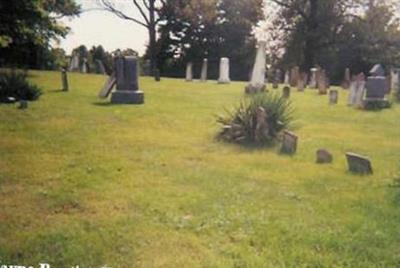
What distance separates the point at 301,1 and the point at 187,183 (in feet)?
77.7

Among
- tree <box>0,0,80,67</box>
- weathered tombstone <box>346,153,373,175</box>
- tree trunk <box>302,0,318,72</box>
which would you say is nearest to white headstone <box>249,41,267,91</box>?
tree <box>0,0,80,67</box>

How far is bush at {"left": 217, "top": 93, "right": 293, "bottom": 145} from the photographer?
21.5 ft

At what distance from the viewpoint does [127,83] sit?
33.4ft

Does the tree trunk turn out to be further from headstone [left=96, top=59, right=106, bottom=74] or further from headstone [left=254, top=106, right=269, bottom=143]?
headstone [left=254, top=106, right=269, bottom=143]

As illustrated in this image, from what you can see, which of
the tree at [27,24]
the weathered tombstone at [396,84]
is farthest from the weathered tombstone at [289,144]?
the weathered tombstone at [396,84]

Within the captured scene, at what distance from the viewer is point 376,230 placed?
147 inches

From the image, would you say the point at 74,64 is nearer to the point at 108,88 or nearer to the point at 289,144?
the point at 108,88

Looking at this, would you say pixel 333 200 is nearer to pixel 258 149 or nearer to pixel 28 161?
pixel 258 149

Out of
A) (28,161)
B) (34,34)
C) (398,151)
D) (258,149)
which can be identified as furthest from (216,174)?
(34,34)

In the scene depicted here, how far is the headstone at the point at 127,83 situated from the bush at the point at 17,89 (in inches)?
55.9

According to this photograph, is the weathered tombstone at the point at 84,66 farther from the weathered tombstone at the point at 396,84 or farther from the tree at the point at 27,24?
the weathered tombstone at the point at 396,84

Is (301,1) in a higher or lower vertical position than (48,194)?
higher

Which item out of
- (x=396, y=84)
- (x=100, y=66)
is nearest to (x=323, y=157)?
(x=396, y=84)

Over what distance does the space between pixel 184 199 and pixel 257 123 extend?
253 centimetres
